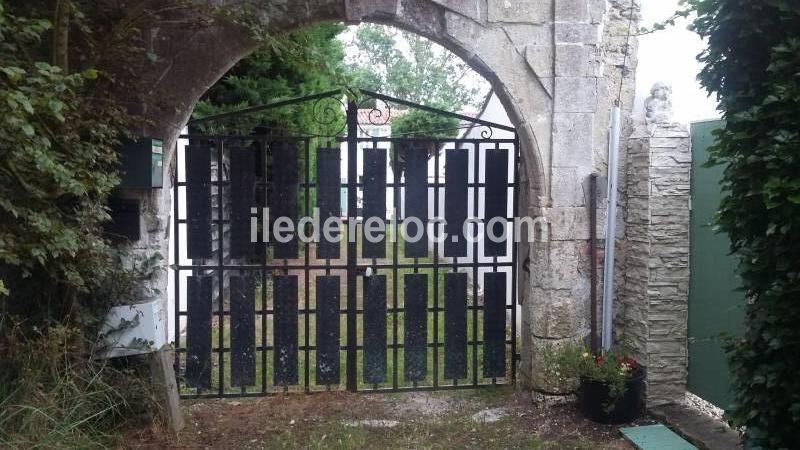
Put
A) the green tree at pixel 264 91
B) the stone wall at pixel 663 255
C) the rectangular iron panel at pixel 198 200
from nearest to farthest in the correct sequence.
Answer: the stone wall at pixel 663 255 < the rectangular iron panel at pixel 198 200 < the green tree at pixel 264 91

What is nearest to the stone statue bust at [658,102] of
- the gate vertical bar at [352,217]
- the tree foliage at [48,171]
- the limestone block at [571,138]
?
the limestone block at [571,138]

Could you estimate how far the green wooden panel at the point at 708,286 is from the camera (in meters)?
4.21

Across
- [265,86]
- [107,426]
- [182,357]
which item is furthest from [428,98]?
[107,426]

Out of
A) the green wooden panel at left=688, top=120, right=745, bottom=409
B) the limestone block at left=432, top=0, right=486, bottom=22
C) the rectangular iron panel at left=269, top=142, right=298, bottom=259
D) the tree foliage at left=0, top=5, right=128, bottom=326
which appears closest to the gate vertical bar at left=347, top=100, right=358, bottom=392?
the rectangular iron panel at left=269, top=142, right=298, bottom=259

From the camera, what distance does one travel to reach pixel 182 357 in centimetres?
562

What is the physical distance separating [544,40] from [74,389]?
3.67 meters

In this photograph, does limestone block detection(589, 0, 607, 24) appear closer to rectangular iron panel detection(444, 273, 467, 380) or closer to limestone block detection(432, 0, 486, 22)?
limestone block detection(432, 0, 486, 22)

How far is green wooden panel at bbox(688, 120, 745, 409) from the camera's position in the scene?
4.21 m

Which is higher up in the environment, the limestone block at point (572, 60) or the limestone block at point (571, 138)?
the limestone block at point (572, 60)

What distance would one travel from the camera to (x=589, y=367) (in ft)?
14.4

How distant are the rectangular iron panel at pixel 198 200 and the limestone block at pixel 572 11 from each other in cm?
269

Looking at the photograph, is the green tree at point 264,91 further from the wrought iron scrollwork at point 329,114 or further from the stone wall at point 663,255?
the stone wall at point 663,255

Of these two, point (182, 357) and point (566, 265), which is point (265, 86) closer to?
point (182, 357)

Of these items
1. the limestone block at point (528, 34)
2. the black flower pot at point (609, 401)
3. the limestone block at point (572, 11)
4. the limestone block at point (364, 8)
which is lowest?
the black flower pot at point (609, 401)
